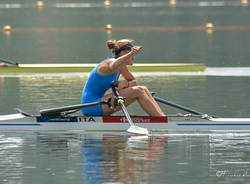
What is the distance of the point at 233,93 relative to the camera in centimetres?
1870

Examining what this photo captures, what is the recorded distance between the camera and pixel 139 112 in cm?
1588

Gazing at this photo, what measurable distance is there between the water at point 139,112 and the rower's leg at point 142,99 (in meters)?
0.44

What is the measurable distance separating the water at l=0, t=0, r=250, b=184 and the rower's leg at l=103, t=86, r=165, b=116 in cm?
44

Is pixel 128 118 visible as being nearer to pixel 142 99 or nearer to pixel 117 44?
pixel 142 99

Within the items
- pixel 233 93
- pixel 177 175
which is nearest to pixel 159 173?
pixel 177 175

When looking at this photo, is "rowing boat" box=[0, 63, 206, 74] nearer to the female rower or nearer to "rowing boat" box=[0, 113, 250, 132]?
the female rower

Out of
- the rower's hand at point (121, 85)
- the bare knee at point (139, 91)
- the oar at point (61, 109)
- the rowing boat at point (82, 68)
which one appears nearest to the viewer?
the oar at point (61, 109)

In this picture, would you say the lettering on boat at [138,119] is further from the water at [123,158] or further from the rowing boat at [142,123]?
the water at [123,158]

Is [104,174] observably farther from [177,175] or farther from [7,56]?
[7,56]

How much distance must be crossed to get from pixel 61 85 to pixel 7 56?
10.9 metres

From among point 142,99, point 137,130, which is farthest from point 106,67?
point 137,130

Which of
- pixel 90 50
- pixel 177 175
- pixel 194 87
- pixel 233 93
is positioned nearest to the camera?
pixel 177 175

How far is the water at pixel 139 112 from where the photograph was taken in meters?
10.3

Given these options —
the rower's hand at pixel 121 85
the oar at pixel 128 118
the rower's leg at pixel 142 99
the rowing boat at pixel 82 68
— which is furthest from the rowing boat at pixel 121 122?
the rowing boat at pixel 82 68
